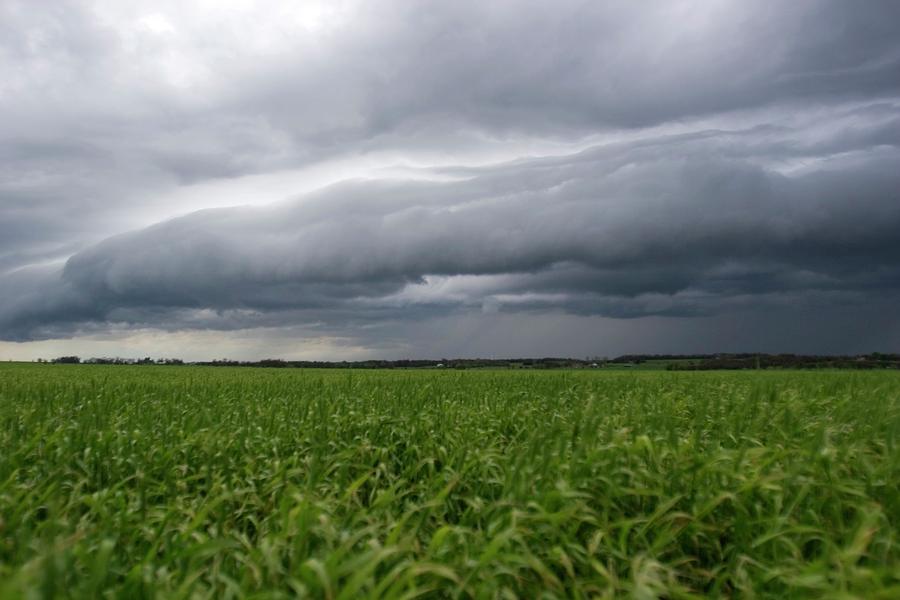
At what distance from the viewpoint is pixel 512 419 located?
10.5 metres

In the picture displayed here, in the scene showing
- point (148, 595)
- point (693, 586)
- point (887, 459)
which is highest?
point (887, 459)

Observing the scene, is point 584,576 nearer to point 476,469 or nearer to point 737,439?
point 476,469

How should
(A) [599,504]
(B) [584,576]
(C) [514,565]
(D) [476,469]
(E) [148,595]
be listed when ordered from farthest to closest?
(D) [476,469] < (A) [599,504] < (B) [584,576] < (C) [514,565] < (E) [148,595]

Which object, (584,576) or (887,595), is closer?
(887,595)

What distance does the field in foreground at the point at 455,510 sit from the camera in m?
3.86

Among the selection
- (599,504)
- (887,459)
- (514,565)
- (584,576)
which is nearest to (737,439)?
(887,459)

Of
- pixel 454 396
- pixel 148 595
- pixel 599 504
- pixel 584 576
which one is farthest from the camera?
pixel 454 396

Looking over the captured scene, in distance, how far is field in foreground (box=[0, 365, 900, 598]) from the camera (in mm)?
3861

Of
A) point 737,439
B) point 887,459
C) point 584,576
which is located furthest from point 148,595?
point 737,439

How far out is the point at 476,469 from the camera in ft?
22.1

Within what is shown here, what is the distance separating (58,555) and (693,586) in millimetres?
4619

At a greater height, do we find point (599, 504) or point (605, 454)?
point (605, 454)

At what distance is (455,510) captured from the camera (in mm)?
6465

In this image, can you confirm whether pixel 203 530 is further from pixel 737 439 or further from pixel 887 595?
pixel 737 439
